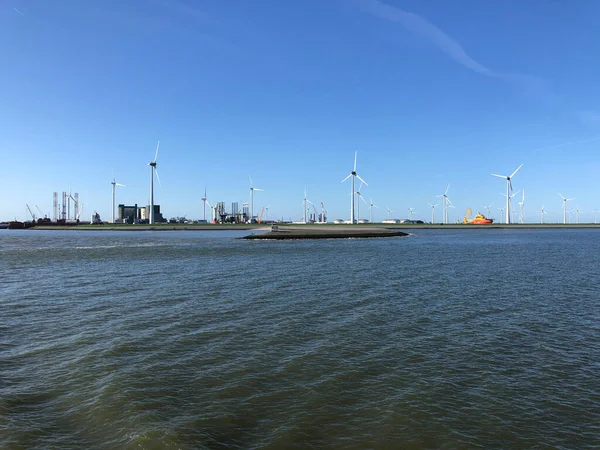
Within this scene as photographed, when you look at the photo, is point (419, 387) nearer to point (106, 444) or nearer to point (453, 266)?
point (106, 444)

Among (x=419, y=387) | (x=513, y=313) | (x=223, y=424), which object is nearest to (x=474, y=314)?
(x=513, y=313)

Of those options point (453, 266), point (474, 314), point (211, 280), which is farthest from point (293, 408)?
point (453, 266)

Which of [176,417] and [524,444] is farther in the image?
[176,417]

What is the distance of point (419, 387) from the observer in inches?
453

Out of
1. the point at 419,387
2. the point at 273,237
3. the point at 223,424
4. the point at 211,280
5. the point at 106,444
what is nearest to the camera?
the point at 106,444

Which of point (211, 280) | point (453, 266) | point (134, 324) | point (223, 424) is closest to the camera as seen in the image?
point (223, 424)

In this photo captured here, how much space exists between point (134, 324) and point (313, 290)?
12.9m

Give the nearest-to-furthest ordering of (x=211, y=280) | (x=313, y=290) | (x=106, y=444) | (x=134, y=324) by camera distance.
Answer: (x=106, y=444) → (x=134, y=324) → (x=313, y=290) → (x=211, y=280)

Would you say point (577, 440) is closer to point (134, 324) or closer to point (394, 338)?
point (394, 338)

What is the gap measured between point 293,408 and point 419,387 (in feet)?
12.4

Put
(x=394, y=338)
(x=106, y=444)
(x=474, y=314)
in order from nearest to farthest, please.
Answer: (x=106, y=444)
(x=394, y=338)
(x=474, y=314)

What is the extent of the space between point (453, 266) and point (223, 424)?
3952cm

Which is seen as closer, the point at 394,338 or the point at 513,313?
the point at 394,338

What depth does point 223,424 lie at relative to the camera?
9383 millimetres
